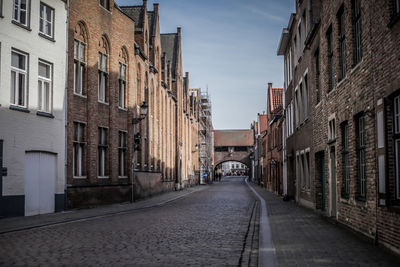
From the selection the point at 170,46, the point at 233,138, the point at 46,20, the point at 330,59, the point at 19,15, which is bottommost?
the point at 330,59

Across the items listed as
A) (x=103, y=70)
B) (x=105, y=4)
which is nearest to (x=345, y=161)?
(x=103, y=70)

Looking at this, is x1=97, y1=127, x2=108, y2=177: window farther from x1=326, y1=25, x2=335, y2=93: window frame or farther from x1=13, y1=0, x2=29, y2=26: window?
x1=326, y1=25, x2=335, y2=93: window frame

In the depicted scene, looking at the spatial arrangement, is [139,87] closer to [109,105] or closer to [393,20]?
[109,105]

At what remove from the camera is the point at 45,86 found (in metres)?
19.0

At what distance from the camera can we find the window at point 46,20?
1870cm

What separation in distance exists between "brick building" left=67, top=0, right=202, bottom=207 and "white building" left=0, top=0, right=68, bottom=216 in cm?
98

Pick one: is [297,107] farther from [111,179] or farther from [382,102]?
[382,102]

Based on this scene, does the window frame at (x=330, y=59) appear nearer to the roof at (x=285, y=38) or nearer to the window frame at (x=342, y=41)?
the window frame at (x=342, y=41)

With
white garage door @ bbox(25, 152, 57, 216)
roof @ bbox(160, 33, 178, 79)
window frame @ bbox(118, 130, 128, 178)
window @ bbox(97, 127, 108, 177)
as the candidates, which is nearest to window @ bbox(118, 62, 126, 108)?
A: window frame @ bbox(118, 130, 128, 178)

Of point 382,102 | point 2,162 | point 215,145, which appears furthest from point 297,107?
point 215,145

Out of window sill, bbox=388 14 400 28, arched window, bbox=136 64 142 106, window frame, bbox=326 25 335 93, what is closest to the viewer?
window sill, bbox=388 14 400 28

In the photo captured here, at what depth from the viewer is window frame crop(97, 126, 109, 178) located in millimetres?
24047

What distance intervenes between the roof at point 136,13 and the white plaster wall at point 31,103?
1312cm

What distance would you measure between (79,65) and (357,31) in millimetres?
13660
